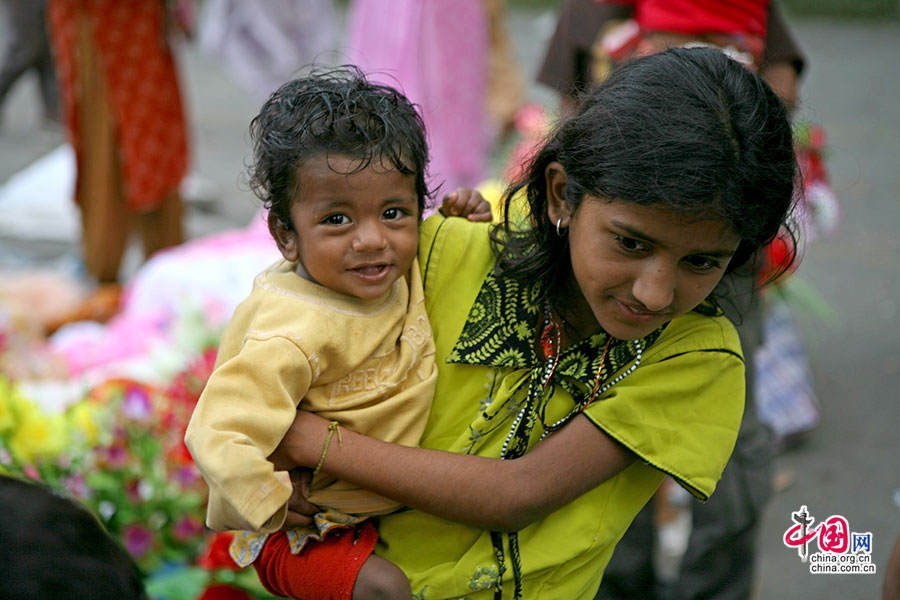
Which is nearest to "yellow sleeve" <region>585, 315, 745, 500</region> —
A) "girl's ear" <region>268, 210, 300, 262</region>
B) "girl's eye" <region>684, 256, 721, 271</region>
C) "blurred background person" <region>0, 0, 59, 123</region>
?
"girl's eye" <region>684, 256, 721, 271</region>

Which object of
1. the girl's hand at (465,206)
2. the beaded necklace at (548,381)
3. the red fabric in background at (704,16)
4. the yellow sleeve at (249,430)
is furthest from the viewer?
the red fabric in background at (704,16)

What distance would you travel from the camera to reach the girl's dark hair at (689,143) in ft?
4.08

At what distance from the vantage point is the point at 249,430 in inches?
49.0

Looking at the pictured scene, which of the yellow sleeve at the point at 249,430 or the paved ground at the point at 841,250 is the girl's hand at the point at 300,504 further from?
the paved ground at the point at 841,250

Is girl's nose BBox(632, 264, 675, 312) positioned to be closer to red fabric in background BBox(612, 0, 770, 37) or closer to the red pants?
the red pants

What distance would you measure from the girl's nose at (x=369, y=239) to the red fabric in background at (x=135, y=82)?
11.0 ft

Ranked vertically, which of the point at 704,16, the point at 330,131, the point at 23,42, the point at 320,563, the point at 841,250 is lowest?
the point at 841,250

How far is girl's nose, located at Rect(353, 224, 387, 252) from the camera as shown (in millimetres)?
1350

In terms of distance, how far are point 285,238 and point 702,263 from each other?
2.02ft

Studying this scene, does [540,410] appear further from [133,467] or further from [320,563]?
[133,467]

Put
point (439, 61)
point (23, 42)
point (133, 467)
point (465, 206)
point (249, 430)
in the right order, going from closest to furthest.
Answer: point (249, 430)
point (465, 206)
point (133, 467)
point (439, 61)
point (23, 42)

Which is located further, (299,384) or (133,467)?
(133,467)

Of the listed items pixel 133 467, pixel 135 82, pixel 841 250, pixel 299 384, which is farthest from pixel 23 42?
pixel 299 384

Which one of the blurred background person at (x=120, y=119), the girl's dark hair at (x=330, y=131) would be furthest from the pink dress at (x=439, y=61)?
the girl's dark hair at (x=330, y=131)
